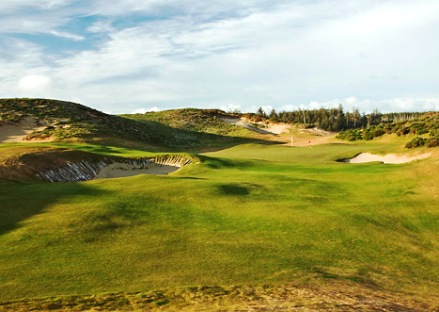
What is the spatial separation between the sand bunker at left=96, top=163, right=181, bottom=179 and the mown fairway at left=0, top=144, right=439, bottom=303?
14744 millimetres

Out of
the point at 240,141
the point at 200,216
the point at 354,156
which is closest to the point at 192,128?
the point at 240,141

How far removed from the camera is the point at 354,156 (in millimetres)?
48656

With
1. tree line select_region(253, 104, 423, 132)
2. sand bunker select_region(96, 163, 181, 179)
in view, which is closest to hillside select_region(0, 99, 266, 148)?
sand bunker select_region(96, 163, 181, 179)

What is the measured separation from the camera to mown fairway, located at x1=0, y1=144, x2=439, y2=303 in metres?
12.1

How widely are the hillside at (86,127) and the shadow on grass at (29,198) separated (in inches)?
1904

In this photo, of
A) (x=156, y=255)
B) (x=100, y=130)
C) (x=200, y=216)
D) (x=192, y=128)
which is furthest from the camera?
(x=192, y=128)

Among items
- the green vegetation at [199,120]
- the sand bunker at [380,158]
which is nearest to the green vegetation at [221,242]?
the sand bunker at [380,158]

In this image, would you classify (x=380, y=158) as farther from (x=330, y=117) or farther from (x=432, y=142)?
(x=330, y=117)

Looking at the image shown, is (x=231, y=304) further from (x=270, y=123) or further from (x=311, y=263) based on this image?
(x=270, y=123)

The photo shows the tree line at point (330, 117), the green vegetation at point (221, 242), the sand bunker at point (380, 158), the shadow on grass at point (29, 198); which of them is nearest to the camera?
the green vegetation at point (221, 242)

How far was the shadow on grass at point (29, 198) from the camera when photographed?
15.8 m

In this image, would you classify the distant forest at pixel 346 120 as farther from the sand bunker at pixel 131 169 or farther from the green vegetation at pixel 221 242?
the green vegetation at pixel 221 242

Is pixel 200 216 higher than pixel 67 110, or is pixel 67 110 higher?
pixel 67 110

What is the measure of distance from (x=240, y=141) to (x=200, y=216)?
72.7 m
